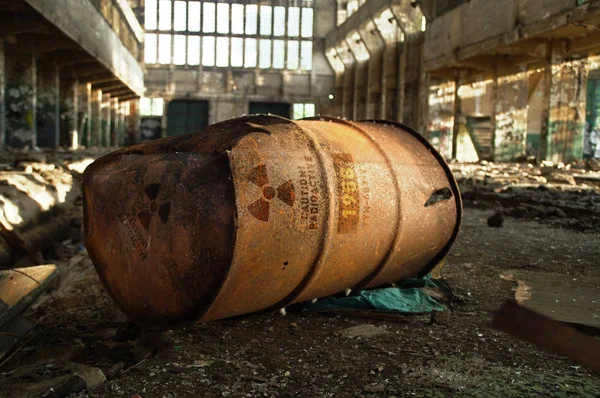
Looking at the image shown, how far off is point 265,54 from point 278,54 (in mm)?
670

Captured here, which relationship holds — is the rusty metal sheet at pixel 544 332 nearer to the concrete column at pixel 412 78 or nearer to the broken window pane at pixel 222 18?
the concrete column at pixel 412 78

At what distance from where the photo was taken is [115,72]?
1795 cm

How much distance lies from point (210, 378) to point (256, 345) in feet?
1.25

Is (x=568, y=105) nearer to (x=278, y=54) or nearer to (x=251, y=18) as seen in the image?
(x=278, y=54)

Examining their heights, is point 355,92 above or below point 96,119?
above

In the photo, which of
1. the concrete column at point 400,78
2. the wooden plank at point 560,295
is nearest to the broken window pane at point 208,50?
the concrete column at point 400,78

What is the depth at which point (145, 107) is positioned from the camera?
29.0m

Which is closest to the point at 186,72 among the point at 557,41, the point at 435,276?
the point at 557,41

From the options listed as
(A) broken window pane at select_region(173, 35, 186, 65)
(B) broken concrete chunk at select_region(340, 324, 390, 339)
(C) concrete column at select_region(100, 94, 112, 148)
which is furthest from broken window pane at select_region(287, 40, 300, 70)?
(B) broken concrete chunk at select_region(340, 324, 390, 339)

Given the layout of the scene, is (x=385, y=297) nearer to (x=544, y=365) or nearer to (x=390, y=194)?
(x=390, y=194)

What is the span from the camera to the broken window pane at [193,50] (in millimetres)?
28453

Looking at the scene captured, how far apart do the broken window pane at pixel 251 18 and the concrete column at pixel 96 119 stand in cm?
957

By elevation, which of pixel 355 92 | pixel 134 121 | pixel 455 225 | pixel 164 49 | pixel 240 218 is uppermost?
pixel 164 49

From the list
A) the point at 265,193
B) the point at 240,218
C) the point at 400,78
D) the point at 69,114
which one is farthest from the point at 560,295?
the point at 400,78
